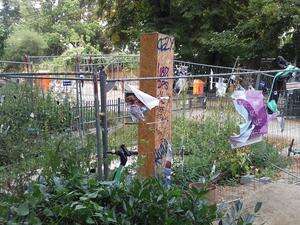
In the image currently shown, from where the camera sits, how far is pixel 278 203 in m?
6.72

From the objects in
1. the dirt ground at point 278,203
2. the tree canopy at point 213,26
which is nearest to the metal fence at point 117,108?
the dirt ground at point 278,203

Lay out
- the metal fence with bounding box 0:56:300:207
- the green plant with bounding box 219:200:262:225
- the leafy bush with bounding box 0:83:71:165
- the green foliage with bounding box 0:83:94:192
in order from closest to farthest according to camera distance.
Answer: the green plant with bounding box 219:200:262:225 < the green foliage with bounding box 0:83:94:192 < the metal fence with bounding box 0:56:300:207 < the leafy bush with bounding box 0:83:71:165

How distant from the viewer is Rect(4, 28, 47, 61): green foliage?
132 feet

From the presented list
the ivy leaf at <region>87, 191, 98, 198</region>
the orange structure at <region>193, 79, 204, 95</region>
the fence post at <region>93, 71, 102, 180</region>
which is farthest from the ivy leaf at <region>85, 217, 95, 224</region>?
the orange structure at <region>193, 79, 204, 95</region>

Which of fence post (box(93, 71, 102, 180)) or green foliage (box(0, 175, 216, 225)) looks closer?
green foliage (box(0, 175, 216, 225))

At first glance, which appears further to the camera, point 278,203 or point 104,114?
point 278,203

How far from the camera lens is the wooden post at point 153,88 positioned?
5953 millimetres

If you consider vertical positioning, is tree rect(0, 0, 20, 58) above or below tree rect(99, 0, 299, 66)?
above

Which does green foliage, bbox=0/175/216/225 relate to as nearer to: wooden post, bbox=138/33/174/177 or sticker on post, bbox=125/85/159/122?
sticker on post, bbox=125/85/159/122

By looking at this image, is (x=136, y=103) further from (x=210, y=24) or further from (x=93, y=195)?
(x=210, y=24)

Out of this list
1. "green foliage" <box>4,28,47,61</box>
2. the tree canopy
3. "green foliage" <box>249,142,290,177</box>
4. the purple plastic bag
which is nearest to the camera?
the purple plastic bag

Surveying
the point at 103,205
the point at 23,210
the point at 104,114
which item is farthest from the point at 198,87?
the point at 23,210

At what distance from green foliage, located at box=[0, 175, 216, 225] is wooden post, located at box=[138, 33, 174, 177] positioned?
1.89 meters

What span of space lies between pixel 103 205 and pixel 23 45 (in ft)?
127
